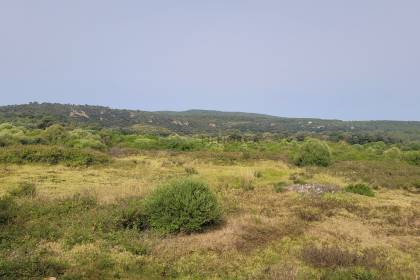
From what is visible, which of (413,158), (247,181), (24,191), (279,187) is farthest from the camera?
(413,158)

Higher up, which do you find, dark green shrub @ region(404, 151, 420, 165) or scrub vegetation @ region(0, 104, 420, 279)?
scrub vegetation @ region(0, 104, 420, 279)

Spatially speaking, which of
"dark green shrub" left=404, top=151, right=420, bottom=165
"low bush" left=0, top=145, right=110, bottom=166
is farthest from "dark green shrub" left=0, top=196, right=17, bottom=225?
"dark green shrub" left=404, top=151, right=420, bottom=165

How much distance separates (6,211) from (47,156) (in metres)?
16.7

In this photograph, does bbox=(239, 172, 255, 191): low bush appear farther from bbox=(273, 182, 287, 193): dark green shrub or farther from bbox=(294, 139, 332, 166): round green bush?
bbox=(294, 139, 332, 166): round green bush

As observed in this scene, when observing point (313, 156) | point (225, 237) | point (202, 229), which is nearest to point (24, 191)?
point (202, 229)

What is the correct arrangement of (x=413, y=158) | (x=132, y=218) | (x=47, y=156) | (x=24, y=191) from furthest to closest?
(x=413, y=158) → (x=47, y=156) → (x=24, y=191) → (x=132, y=218)

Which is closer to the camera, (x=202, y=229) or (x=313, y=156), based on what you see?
(x=202, y=229)

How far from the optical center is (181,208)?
12484 mm

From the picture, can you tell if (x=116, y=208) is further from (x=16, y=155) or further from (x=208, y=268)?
(x=16, y=155)

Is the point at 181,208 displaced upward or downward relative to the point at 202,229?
upward

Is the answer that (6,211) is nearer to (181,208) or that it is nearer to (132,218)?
(132,218)

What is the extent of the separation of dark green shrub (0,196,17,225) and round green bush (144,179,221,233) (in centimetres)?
383

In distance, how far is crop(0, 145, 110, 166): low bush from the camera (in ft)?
89.8

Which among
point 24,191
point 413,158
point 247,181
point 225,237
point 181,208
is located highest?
point 181,208
